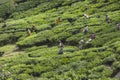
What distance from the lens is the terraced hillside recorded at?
4044 centimetres

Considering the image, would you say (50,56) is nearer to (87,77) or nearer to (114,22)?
(87,77)

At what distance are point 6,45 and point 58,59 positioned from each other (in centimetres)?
2131

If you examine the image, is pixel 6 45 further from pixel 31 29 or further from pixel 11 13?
pixel 11 13

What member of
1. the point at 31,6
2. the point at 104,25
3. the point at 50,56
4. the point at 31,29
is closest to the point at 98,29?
the point at 104,25

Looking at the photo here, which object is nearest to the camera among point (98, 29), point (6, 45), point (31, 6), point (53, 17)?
point (98, 29)

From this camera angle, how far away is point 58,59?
44719mm

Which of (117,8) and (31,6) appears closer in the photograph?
(117,8)

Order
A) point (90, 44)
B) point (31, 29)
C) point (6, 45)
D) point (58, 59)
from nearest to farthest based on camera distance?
Answer: point (58, 59)
point (90, 44)
point (6, 45)
point (31, 29)

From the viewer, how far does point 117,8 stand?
218ft

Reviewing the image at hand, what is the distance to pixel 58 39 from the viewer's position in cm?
5722

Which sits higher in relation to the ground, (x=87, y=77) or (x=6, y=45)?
(x=87, y=77)

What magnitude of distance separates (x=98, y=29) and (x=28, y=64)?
1453 centimetres

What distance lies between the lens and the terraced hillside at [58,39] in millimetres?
40438

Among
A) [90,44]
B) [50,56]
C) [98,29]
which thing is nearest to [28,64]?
[50,56]
